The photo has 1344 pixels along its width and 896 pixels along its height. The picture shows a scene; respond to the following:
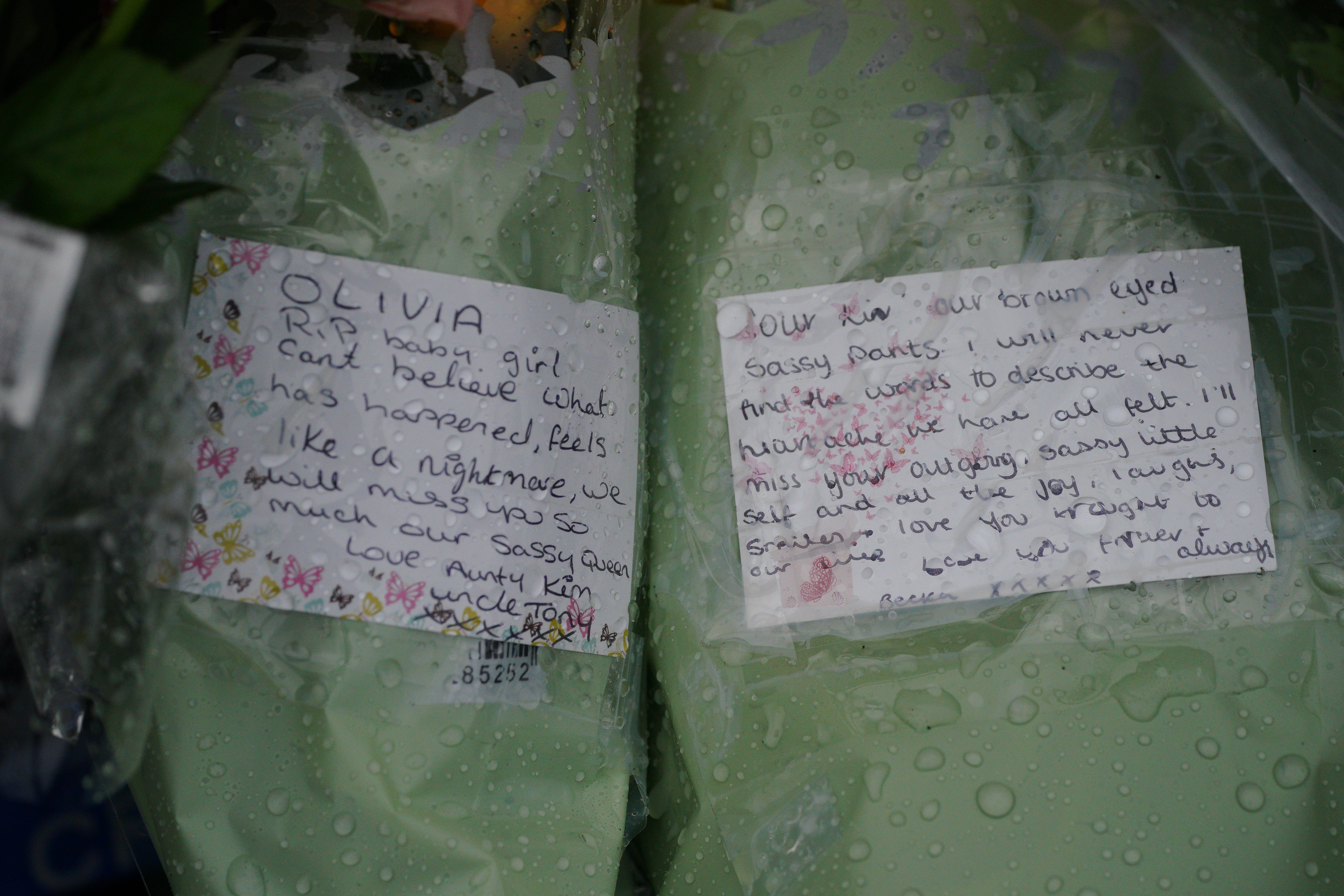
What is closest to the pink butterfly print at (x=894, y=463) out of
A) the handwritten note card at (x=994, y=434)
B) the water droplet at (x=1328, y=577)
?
the handwritten note card at (x=994, y=434)

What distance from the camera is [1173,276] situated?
0.55 meters

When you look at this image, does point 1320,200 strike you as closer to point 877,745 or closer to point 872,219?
point 872,219

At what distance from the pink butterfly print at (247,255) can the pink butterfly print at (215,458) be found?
10 cm

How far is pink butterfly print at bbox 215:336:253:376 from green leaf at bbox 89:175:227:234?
12cm

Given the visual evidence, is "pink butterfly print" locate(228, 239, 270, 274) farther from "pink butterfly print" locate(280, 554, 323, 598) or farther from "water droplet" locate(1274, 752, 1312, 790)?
"water droplet" locate(1274, 752, 1312, 790)

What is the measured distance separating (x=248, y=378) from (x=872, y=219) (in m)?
0.40

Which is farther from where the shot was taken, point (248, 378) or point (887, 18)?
point (887, 18)

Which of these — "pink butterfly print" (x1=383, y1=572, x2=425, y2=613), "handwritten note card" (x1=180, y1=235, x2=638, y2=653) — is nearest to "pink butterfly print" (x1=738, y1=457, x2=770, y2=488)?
"handwritten note card" (x1=180, y1=235, x2=638, y2=653)

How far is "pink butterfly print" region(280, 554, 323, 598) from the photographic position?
458 mm

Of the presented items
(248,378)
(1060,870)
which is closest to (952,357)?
(1060,870)

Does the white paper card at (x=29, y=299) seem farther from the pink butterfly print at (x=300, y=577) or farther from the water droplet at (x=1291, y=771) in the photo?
the water droplet at (x=1291, y=771)

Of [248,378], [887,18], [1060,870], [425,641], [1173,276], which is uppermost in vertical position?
[887,18]

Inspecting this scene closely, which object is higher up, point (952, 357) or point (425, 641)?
point (952, 357)

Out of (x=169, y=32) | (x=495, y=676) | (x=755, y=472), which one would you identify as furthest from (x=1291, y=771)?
(x=169, y=32)
